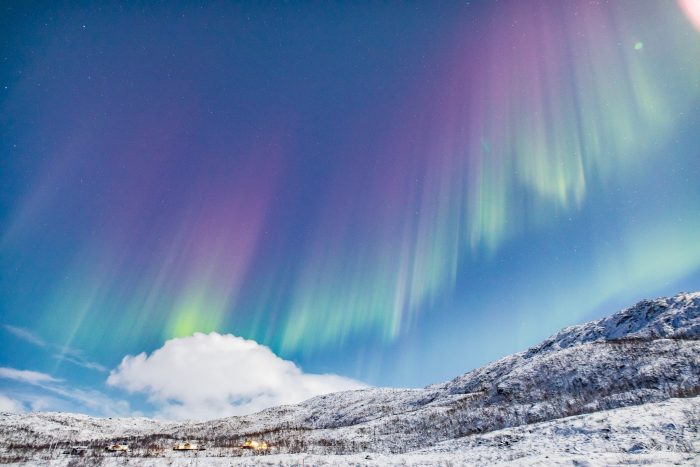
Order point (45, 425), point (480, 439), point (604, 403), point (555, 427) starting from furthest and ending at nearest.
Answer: point (45, 425), point (604, 403), point (480, 439), point (555, 427)

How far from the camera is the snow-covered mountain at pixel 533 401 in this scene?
35.9m

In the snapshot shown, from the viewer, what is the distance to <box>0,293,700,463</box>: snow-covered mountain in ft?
118

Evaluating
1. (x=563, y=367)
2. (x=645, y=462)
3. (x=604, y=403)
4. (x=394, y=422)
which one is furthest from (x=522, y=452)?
(x=563, y=367)

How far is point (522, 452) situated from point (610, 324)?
305 feet

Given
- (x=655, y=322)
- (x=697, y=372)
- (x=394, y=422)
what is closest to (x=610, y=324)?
(x=655, y=322)

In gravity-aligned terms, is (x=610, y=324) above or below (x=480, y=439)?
above

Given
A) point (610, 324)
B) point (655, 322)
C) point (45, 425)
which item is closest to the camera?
point (655, 322)

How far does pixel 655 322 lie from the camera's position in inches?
3182

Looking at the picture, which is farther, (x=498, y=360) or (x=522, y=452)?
(x=498, y=360)

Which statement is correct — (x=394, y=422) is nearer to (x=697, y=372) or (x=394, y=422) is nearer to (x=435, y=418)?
(x=435, y=418)

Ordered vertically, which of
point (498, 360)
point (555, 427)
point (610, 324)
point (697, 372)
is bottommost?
point (555, 427)

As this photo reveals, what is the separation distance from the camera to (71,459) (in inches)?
1207

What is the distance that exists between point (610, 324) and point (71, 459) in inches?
4490

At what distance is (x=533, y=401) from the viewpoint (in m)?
60.7
